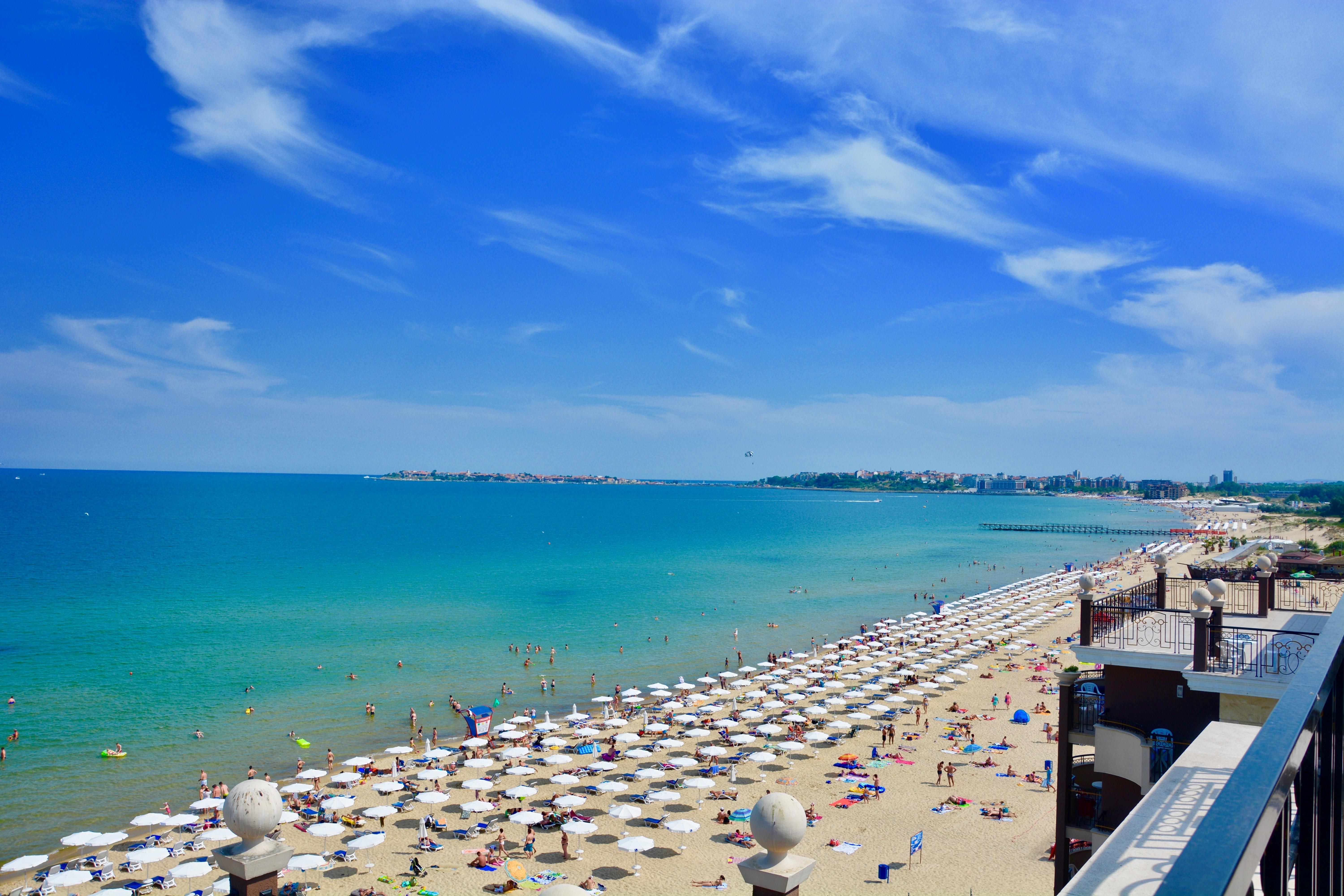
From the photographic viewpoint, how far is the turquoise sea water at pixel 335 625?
3394 cm

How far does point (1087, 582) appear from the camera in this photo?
526 inches

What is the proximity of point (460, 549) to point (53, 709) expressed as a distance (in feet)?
246

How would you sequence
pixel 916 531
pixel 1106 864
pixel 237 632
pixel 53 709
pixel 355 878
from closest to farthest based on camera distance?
1. pixel 1106 864
2. pixel 355 878
3. pixel 53 709
4. pixel 237 632
5. pixel 916 531

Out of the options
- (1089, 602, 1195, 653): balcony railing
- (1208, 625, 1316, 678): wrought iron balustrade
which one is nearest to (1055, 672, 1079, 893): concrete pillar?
(1089, 602, 1195, 653): balcony railing

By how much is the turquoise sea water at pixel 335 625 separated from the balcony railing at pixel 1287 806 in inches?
1250

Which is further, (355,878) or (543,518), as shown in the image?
(543,518)

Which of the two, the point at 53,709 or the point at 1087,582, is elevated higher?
the point at 1087,582

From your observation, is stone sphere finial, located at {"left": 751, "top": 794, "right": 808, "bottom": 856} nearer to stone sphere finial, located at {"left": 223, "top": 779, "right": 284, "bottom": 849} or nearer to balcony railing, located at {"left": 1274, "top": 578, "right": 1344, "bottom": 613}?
stone sphere finial, located at {"left": 223, "top": 779, "right": 284, "bottom": 849}

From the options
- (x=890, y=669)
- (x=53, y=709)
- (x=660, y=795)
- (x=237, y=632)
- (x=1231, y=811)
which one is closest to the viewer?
(x=1231, y=811)

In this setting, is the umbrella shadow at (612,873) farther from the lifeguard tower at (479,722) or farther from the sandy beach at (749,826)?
the lifeguard tower at (479,722)

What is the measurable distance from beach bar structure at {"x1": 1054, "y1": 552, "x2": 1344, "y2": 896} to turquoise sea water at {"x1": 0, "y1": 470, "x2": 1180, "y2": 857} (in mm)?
28549

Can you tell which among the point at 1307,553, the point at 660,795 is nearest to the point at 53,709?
the point at 660,795

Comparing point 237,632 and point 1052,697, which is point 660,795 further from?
point 237,632

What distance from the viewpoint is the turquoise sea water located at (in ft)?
111
